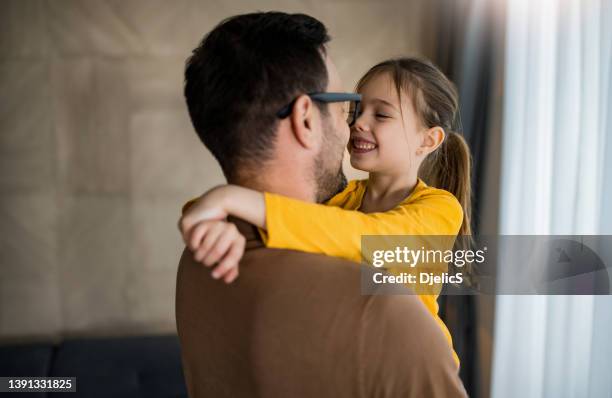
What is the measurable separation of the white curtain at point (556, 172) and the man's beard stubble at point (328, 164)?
1030 mm

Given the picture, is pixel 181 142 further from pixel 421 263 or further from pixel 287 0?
pixel 421 263

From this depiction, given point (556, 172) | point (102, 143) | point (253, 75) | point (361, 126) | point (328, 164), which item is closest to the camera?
point (253, 75)

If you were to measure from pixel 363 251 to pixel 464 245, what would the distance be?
769mm

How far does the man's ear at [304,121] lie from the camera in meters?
0.85

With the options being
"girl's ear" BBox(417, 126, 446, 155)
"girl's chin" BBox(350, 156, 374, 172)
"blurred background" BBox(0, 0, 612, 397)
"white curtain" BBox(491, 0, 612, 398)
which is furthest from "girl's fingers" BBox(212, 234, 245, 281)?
"blurred background" BBox(0, 0, 612, 397)

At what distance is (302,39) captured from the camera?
0.86 metres

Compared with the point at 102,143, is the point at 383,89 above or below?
above

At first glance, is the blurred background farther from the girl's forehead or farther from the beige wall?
the girl's forehead

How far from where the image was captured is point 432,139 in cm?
148

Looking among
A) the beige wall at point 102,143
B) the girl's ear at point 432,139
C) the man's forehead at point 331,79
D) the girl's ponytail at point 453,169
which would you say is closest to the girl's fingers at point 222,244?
the man's forehead at point 331,79

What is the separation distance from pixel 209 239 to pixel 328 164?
253 millimetres

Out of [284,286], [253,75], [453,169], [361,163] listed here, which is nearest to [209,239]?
[284,286]

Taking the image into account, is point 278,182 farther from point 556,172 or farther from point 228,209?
point 556,172

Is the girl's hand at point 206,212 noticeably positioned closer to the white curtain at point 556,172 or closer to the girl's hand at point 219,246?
the girl's hand at point 219,246
